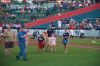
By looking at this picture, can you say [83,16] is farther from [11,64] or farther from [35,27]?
[11,64]

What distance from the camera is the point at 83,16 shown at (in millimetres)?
40469

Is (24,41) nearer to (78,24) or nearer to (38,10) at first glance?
(78,24)

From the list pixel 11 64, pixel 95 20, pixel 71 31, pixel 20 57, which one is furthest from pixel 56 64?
pixel 95 20

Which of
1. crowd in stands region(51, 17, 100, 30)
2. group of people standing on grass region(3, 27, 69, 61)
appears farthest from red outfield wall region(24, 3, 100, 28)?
group of people standing on grass region(3, 27, 69, 61)

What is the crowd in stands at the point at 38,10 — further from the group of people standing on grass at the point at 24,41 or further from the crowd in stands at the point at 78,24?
the group of people standing on grass at the point at 24,41

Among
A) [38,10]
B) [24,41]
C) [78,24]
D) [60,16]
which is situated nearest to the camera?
[24,41]

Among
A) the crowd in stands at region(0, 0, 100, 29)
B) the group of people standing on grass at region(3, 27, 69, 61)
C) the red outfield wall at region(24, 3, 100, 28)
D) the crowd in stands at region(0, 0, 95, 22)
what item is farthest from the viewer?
the crowd in stands at region(0, 0, 95, 22)

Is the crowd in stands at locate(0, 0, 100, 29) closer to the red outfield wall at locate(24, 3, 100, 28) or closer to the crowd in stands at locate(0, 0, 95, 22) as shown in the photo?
the crowd in stands at locate(0, 0, 95, 22)

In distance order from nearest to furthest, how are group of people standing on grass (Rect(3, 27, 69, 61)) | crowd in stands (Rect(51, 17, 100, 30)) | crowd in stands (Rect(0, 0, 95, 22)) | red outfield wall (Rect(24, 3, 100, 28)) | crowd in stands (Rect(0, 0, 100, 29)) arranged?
group of people standing on grass (Rect(3, 27, 69, 61))
crowd in stands (Rect(51, 17, 100, 30))
crowd in stands (Rect(0, 0, 100, 29))
red outfield wall (Rect(24, 3, 100, 28))
crowd in stands (Rect(0, 0, 95, 22))

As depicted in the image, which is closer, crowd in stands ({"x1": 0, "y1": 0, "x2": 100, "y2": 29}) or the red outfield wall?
crowd in stands ({"x1": 0, "y1": 0, "x2": 100, "y2": 29})

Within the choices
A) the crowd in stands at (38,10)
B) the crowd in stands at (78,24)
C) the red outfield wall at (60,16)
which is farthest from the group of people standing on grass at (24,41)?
the red outfield wall at (60,16)

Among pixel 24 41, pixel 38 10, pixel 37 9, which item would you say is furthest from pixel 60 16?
pixel 24 41

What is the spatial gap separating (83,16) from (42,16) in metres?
4.27

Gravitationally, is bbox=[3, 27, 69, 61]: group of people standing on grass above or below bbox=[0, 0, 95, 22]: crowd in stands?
below
